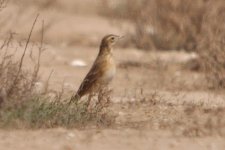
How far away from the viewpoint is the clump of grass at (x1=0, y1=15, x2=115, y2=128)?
10555 mm

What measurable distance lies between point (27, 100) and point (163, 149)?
1.68m

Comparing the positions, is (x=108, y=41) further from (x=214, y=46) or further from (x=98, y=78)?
(x=214, y=46)

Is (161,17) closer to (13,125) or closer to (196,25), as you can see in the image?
(196,25)

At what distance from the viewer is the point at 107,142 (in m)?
10.1

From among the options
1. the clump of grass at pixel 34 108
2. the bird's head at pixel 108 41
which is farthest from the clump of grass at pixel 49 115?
the bird's head at pixel 108 41

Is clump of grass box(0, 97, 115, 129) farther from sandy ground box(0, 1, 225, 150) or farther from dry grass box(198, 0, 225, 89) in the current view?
dry grass box(198, 0, 225, 89)

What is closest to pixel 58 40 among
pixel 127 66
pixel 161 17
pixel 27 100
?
pixel 161 17

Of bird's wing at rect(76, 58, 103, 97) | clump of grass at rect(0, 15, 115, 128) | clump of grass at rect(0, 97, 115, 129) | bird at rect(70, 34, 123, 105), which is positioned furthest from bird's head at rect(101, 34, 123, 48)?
clump of grass at rect(0, 97, 115, 129)

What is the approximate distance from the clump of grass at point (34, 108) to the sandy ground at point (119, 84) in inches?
6.7

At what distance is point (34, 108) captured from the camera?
1068 centimetres

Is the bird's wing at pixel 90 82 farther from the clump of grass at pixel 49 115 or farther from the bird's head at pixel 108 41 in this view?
the clump of grass at pixel 49 115

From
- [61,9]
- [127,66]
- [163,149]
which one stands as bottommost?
[163,149]

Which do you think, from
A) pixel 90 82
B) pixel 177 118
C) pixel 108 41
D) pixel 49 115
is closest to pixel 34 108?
pixel 49 115

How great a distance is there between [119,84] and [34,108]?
535 cm
